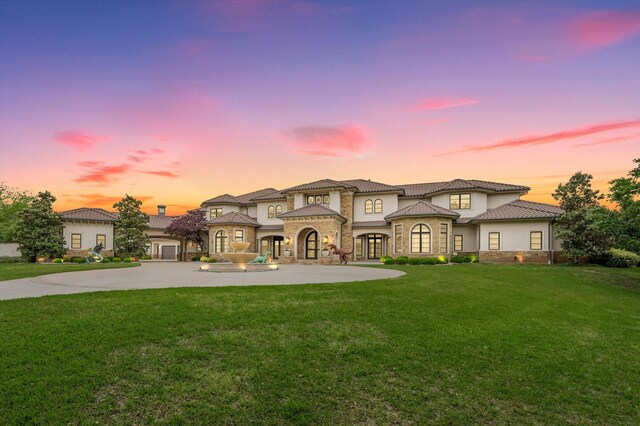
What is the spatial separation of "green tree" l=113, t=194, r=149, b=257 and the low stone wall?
35777 millimetres

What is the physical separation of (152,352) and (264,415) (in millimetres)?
2623

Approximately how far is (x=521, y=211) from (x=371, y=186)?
14776 millimetres

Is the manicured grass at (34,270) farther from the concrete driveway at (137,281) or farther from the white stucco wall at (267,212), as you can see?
the white stucco wall at (267,212)

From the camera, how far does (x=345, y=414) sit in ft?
17.4

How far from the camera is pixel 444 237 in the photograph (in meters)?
30.9

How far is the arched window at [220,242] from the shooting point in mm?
39062

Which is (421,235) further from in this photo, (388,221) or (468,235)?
(468,235)

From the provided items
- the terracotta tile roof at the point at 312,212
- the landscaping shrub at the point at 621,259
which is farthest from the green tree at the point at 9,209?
the landscaping shrub at the point at 621,259

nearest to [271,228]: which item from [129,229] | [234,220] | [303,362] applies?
[234,220]

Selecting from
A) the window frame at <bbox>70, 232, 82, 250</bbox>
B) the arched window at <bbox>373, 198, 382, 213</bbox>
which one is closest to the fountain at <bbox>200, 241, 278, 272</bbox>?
the arched window at <bbox>373, 198, 382, 213</bbox>

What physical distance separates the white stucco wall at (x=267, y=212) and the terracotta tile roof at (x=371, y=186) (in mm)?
8283

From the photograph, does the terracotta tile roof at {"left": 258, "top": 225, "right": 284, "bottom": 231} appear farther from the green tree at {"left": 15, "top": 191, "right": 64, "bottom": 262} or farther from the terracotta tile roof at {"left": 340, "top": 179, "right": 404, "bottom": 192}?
the green tree at {"left": 15, "top": 191, "right": 64, "bottom": 262}

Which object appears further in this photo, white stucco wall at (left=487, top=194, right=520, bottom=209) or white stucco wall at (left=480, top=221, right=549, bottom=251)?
white stucco wall at (left=487, top=194, right=520, bottom=209)

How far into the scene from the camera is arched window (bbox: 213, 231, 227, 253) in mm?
39062
